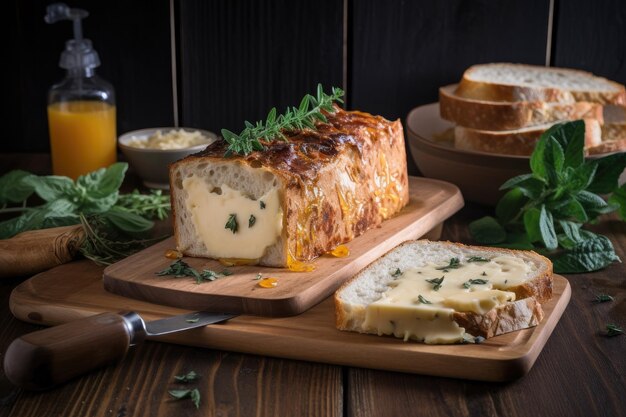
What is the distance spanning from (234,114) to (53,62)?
92cm

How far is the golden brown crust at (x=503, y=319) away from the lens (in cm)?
222

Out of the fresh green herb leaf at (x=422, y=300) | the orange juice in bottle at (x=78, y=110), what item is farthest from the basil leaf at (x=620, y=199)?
the orange juice in bottle at (x=78, y=110)

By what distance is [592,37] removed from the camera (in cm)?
425

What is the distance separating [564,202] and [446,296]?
0.95m

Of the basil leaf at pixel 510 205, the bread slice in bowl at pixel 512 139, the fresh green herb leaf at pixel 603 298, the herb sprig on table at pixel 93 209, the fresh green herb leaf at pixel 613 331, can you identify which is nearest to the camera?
the fresh green herb leaf at pixel 613 331

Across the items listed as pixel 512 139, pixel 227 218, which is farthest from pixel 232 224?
pixel 512 139

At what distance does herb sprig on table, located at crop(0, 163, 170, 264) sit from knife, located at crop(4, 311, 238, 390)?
0.71 m

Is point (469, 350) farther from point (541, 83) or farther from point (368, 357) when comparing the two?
point (541, 83)

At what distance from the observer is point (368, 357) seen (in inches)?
87.2

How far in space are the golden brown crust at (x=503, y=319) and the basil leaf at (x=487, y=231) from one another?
0.83 m

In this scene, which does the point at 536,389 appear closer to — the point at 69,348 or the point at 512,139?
the point at 69,348

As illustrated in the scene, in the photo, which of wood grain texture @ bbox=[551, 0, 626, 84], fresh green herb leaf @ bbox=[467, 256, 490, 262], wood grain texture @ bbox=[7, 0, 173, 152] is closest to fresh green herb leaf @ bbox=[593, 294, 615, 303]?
fresh green herb leaf @ bbox=[467, 256, 490, 262]

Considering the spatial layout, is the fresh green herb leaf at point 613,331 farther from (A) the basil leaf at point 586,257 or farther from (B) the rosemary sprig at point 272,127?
(B) the rosemary sprig at point 272,127

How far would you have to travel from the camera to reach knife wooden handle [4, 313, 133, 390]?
79.6 inches
